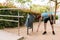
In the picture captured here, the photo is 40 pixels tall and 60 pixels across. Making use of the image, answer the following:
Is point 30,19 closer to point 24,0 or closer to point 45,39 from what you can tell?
point 45,39

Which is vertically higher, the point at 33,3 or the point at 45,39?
the point at 33,3

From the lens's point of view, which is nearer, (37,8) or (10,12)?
(10,12)

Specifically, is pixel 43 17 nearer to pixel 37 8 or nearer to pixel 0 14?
pixel 0 14

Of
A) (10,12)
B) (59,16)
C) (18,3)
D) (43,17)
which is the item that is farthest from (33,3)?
(43,17)

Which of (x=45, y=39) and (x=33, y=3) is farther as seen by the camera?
(x=33, y=3)

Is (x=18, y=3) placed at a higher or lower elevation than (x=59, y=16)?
higher

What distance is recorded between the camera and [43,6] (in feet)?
52.3

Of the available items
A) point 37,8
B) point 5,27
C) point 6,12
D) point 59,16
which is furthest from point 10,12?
point 59,16

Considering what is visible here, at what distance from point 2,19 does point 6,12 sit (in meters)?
0.62

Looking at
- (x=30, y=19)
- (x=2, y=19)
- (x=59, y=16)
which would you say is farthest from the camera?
(x=59, y=16)

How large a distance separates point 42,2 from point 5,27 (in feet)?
20.8

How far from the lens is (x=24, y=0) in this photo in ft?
49.9

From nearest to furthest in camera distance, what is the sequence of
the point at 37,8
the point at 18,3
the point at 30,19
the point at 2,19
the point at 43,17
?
the point at 30,19
the point at 43,17
the point at 2,19
the point at 18,3
the point at 37,8

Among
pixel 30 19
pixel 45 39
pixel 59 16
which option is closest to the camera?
pixel 45 39
